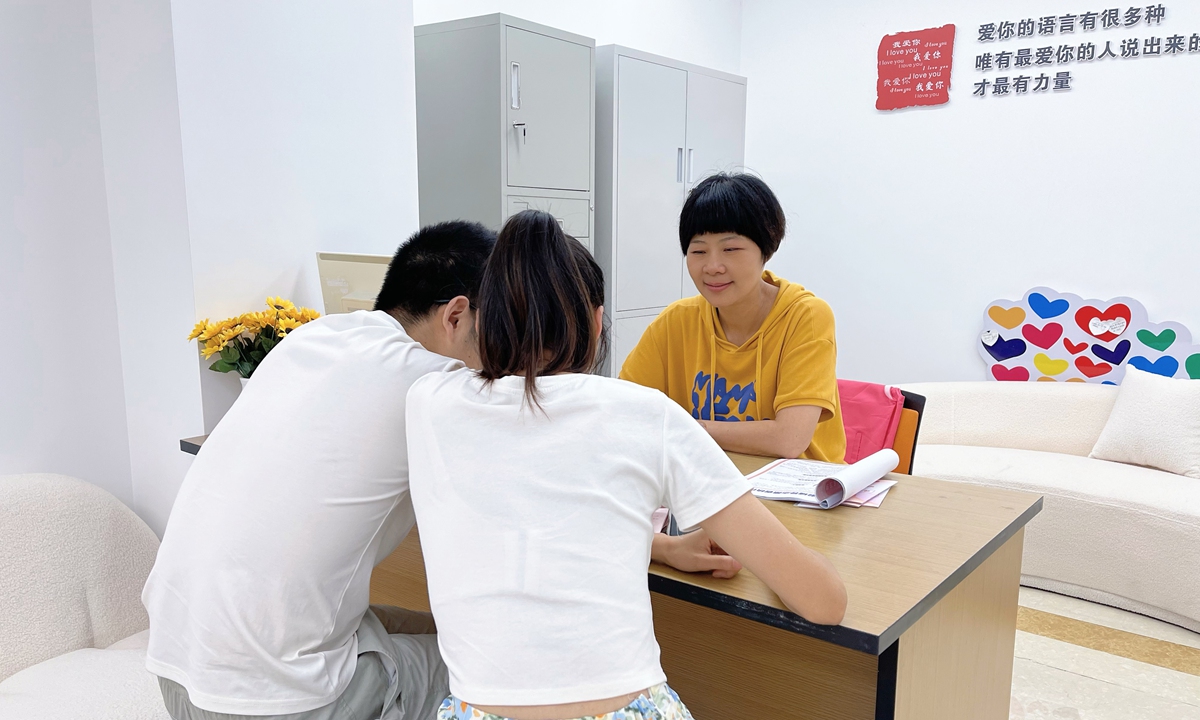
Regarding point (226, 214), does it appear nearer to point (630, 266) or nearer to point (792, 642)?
point (792, 642)

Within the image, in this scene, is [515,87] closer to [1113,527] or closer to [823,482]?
[823,482]

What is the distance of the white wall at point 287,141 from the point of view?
2252 mm

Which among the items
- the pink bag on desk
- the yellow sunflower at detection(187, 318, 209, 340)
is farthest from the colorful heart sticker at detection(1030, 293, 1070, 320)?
the yellow sunflower at detection(187, 318, 209, 340)

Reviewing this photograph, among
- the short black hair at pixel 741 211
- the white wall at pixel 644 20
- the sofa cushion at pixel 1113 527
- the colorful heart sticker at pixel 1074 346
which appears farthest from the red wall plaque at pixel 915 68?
the short black hair at pixel 741 211

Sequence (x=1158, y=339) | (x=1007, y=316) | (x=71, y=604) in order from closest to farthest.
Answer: (x=71, y=604)
(x=1158, y=339)
(x=1007, y=316)

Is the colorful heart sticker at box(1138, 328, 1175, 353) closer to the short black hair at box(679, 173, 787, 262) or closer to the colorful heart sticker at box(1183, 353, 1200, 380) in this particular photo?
the colorful heart sticker at box(1183, 353, 1200, 380)

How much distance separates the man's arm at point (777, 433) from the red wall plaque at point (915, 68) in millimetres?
3477

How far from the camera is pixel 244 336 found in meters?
2.31

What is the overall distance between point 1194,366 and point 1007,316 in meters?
0.83

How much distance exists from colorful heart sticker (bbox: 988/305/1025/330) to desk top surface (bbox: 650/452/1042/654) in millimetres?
3172

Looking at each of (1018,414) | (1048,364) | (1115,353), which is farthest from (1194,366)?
(1018,414)

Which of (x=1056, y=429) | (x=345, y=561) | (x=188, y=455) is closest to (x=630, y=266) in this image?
(x=1056, y=429)

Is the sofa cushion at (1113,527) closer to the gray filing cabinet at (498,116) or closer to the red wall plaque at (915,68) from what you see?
the gray filing cabinet at (498,116)

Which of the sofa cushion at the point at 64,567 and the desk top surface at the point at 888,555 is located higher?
the desk top surface at the point at 888,555
